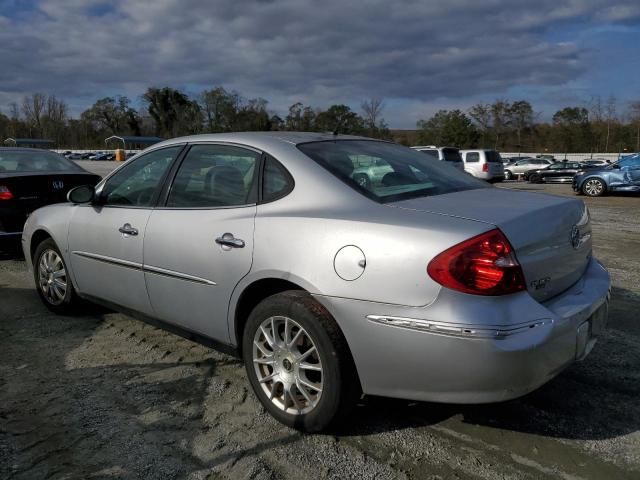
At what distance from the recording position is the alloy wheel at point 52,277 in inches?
180

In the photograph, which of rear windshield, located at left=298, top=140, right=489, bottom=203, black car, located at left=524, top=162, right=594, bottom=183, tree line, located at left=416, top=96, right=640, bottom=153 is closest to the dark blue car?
black car, located at left=524, top=162, right=594, bottom=183

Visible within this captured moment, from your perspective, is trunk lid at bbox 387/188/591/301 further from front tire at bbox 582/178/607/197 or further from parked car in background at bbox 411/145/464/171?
parked car in background at bbox 411/145/464/171

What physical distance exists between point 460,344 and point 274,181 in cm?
135

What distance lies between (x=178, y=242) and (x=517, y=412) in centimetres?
214

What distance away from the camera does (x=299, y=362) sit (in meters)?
2.76

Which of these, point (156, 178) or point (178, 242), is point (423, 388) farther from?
point (156, 178)

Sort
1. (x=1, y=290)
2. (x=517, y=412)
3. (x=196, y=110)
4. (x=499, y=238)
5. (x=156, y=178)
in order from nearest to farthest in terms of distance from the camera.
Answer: (x=499, y=238)
(x=517, y=412)
(x=156, y=178)
(x=1, y=290)
(x=196, y=110)

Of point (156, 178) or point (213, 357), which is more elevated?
point (156, 178)

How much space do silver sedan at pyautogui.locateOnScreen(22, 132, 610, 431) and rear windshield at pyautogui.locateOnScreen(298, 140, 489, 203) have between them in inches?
0.6

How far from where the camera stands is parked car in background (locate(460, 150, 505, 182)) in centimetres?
2391

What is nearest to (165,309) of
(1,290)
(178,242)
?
(178,242)

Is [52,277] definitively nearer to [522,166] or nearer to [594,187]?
[594,187]

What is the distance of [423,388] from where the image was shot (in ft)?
8.00

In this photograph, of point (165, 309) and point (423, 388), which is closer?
point (423, 388)
